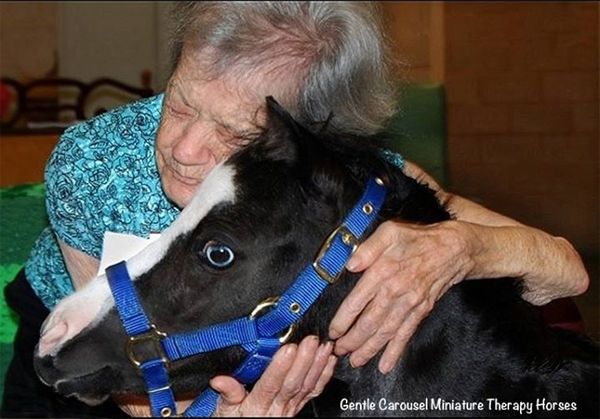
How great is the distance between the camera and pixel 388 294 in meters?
1.20

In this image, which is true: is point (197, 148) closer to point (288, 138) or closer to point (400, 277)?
point (288, 138)

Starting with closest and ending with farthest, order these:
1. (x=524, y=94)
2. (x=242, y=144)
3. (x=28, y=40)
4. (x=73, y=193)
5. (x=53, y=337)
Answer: (x=53, y=337), (x=242, y=144), (x=73, y=193), (x=524, y=94), (x=28, y=40)

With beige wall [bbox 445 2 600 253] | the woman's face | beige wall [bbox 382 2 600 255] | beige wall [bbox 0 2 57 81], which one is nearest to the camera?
the woman's face

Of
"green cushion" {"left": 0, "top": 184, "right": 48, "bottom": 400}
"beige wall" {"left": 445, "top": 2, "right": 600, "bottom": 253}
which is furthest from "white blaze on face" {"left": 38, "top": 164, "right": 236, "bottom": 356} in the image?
"beige wall" {"left": 445, "top": 2, "right": 600, "bottom": 253}

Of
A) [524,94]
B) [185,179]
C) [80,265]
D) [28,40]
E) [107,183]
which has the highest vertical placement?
[185,179]

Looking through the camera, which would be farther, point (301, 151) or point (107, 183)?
point (107, 183)

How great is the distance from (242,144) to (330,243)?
17cm

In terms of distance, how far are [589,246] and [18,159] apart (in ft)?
5.82

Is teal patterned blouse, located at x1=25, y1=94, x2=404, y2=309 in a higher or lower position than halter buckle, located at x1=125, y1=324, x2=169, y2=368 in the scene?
lower

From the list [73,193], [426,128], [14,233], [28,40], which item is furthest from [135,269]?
[28,40]

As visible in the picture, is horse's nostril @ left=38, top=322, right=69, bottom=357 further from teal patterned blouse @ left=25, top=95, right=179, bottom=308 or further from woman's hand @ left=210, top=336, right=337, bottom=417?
teal patterned blouse @ left=25, top=95, right=179, bottom=308

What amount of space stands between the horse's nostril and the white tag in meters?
0.18

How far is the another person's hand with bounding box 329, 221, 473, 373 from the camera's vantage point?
3.88 ft

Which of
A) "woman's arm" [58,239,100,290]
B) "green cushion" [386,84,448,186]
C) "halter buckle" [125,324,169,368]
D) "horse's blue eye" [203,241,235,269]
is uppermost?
"horse's blue eye" [203,241,235,269]
